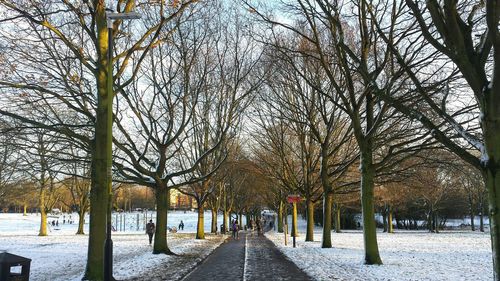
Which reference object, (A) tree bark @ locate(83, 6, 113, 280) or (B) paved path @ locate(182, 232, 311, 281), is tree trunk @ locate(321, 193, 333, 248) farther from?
(A) tree bark @ locate(83, 6, 113, 280)

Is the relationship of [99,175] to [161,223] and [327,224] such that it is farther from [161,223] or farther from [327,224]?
[327,224]

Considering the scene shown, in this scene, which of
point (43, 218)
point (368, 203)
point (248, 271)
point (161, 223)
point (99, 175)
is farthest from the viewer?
point (43, 218)

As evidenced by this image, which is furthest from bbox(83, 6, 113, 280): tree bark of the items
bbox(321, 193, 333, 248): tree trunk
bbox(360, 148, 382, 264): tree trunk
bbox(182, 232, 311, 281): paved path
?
bbox(321, 193, 333, 248): tree trunk

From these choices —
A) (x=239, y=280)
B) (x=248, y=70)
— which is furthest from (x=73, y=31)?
(x=239, y=280)

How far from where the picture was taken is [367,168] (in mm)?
16859

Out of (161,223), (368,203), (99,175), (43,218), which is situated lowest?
(43,218)

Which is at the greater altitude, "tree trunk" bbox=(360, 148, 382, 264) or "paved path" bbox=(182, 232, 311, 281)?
"tree trunk" bbox=(360, 148, 382, 264)

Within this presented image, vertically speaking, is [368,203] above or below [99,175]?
below

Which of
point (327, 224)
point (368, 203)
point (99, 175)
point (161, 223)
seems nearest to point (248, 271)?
point (368, 203)

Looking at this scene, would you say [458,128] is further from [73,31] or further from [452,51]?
[73,31]

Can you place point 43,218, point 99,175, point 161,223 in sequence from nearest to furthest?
point 99,175, point 161,223, point 43,218

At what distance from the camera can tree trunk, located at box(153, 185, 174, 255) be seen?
69.4 ft

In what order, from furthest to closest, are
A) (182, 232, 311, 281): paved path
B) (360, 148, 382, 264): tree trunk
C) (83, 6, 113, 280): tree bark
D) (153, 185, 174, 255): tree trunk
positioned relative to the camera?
1. (153, 185, 174, 255): tree trunk
2. (360, 148, 382, 264): tree trunk
3. (182, 232, 311, 281): paved path
4. (83, 6, 113, 280): tree bark

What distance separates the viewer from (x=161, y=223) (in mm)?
21516
